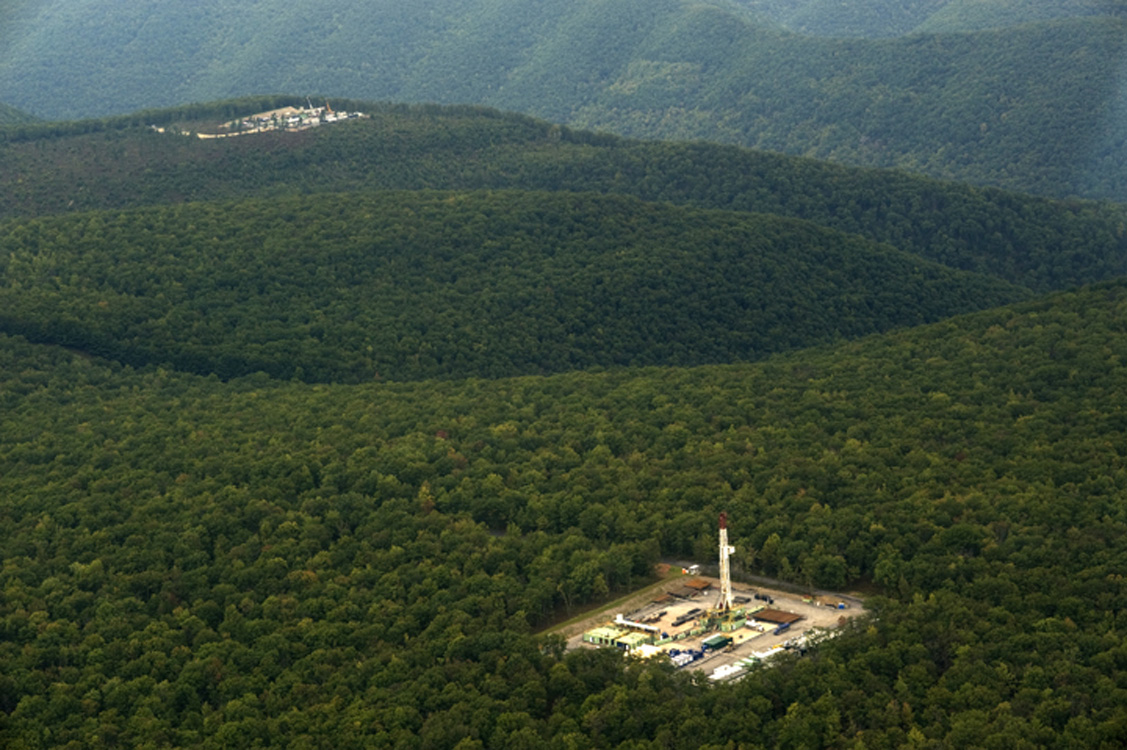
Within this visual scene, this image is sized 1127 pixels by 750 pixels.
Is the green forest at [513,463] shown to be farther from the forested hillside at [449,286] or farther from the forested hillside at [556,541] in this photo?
the forested hillside at [449,286]

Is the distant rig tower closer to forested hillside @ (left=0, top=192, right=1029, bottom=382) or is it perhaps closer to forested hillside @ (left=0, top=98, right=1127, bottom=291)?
forested hillside @ (left=0, top=192, right=1029, bottom=382)

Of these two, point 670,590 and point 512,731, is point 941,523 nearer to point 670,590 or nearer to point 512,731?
point 670,590

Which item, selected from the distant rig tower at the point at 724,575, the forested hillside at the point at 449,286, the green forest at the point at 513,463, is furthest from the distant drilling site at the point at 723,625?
the forested hillside at the point at 449,286

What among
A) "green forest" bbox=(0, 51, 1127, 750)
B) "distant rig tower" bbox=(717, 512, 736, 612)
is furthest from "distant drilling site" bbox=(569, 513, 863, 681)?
"green forest" bbox=(0, 51, 1127, 750)

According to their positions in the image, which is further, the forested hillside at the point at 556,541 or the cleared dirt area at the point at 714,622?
the cleared dirt area at the point at 714,622

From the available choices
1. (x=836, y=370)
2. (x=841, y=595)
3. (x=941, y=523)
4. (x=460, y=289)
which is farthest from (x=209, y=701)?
(x=460, y=289)

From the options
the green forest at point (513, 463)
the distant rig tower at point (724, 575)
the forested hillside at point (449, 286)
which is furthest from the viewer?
the forested hillside at point (449, 286)

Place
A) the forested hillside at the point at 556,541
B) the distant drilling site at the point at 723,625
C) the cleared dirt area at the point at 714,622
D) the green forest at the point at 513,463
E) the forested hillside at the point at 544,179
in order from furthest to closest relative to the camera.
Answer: the forested hillside at the point at 544,179 < the cleared dirt area at the point at 714,622 < the distant drilling site at the point at 723,625 < the green forest at the point at 513,463 < the forested hillside at the point at 556,541

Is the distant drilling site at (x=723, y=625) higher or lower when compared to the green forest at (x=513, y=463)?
lower

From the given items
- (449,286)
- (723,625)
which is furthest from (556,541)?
(449,286)
